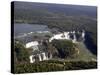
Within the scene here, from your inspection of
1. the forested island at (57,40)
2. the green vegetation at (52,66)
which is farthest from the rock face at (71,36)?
the green vegetation at (52,66)

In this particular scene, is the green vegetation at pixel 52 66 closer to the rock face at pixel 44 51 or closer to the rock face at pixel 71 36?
the rock face at pixel 44 51

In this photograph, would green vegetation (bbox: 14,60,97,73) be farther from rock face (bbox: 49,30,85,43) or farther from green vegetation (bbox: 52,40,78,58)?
rock face (bbox: 49,30,85,43)

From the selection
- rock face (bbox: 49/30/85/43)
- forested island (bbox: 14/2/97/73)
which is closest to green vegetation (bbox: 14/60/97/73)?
forested island (bbox: 14/2/97/73)

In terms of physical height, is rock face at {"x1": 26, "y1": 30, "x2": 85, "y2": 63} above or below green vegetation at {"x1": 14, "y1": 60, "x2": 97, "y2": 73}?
above

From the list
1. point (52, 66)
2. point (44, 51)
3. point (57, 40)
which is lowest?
point (52, 66)

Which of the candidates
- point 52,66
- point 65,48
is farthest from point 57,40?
point 52,66

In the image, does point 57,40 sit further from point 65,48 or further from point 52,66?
point 52,66

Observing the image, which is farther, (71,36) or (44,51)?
(71,36)

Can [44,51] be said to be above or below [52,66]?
above
